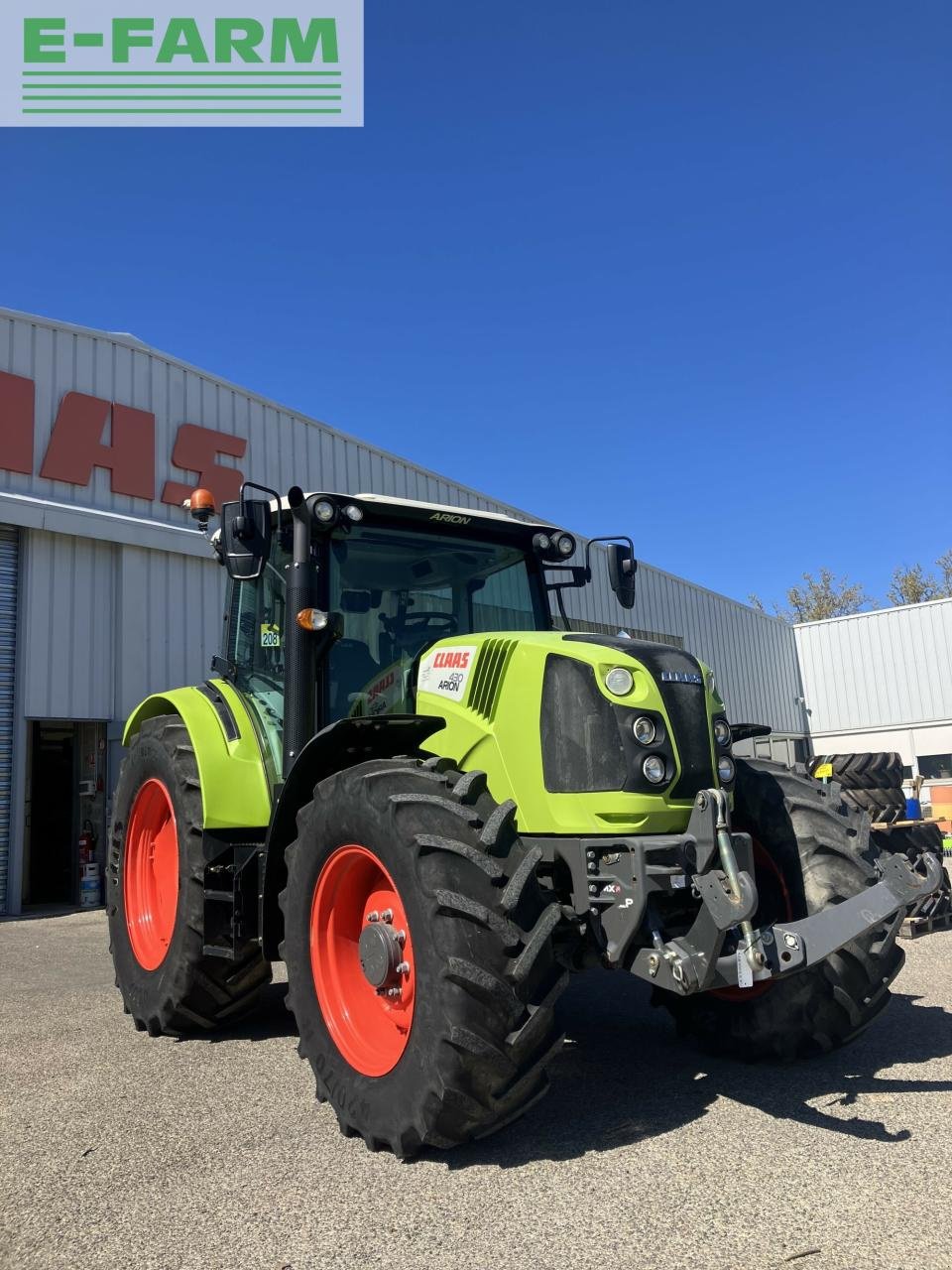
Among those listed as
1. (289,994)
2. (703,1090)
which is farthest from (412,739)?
(703,1090)

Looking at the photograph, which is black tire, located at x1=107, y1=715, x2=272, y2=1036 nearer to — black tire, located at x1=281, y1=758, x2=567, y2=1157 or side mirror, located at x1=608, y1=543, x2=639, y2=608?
black tire, located at x1=281, y1=758, x2=567, y2=1157

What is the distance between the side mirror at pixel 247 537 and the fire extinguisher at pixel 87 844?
9198 mm

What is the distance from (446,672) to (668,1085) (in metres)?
1.92

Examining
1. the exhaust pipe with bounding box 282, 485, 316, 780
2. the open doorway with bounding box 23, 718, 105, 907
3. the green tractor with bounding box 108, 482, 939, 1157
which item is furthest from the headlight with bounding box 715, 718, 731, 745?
the open doorway with bounding box 23, 718, 105, 907

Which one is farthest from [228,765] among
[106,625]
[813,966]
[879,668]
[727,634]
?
[879,668]

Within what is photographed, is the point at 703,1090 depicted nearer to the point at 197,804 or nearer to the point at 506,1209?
the point at 506,1209

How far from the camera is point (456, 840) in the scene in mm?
3236

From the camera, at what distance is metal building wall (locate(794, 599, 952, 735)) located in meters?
22.9

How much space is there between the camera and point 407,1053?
3.22 meters

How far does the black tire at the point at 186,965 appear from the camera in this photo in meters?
4.81

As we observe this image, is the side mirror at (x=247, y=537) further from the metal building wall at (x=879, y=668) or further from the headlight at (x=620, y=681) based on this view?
the metal building wall at (x=879, y=668)

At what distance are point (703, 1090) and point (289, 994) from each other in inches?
66.6

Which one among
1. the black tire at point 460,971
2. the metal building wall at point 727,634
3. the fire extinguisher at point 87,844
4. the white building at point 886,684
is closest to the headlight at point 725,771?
the black tire at point 460,971

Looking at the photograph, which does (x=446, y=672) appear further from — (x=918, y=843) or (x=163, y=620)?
(x=163, y=620)
